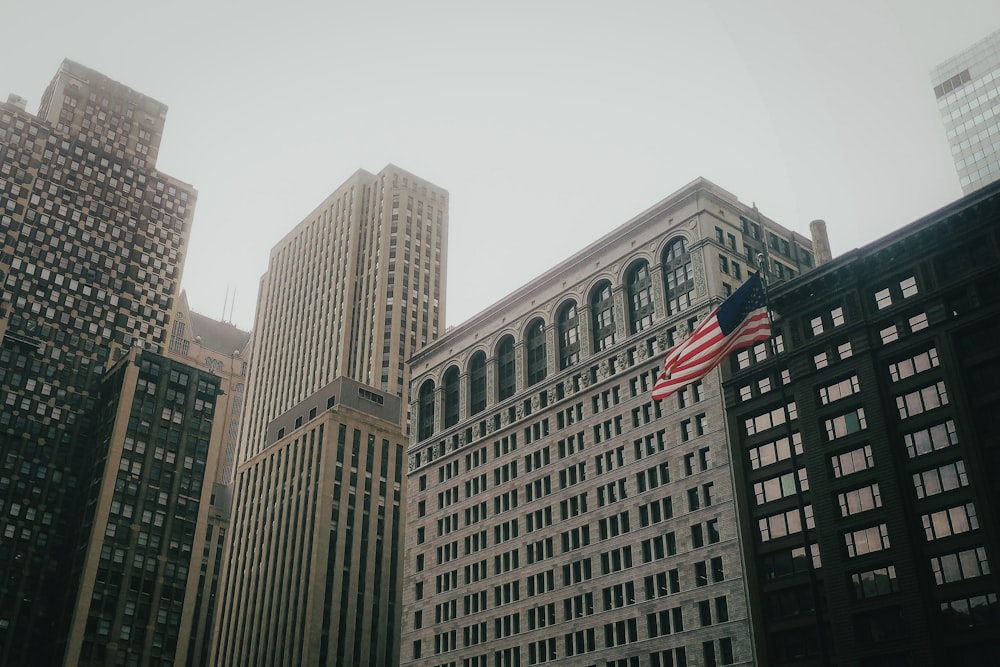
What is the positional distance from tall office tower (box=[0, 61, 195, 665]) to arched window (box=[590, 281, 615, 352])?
88066mm

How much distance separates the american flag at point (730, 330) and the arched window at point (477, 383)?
78947 millimetres

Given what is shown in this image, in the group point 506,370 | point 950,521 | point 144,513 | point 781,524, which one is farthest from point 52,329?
point 950,521

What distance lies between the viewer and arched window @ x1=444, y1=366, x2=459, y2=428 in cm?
13675

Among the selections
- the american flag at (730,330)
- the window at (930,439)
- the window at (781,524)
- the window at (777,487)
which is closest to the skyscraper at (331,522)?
the window at (781,524)

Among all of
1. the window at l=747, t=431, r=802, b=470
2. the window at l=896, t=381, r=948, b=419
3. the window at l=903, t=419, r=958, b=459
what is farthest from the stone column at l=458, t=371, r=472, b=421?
the window at l=903, t=419, r=958, b=459

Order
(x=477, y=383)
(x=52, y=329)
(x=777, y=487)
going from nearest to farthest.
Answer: (x=777, y=487) < (x=477, y=383) < (x=52, y=329)

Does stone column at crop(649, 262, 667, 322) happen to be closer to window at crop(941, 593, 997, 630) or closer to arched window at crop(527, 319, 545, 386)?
arched window at crop(527, 319, 545, 386)

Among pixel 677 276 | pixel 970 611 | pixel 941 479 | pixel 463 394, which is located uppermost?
pixel 677 276

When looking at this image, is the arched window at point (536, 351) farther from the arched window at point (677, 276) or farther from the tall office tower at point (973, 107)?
the tall office tower at point (973, 107)

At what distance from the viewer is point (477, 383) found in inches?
5310

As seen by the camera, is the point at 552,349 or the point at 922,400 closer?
the point at 922,400

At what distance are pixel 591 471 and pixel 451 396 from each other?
3555 cm

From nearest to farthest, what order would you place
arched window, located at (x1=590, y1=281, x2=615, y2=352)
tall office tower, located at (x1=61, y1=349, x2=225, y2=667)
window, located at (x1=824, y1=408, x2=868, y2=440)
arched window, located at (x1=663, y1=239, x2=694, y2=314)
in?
window, located at (x1=824, y1=408, x2=868, y2=440), arched window, located at (x1=663, y1=239, x2=694, y2=314), arched window, located at (x1=590, y1=281, x2=615, y2=352), tall office tower, located at (x1=61, y1=349, x2=225, y2=667)

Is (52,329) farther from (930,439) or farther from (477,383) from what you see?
(930,439)
